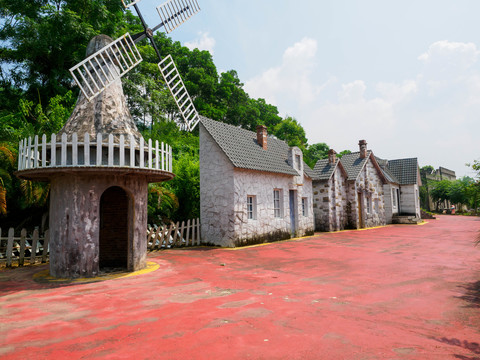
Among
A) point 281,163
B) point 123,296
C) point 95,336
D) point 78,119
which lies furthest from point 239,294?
point 281,163

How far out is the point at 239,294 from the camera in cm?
632

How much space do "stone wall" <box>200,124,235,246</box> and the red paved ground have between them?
448cm

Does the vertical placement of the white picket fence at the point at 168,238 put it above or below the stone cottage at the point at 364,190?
below

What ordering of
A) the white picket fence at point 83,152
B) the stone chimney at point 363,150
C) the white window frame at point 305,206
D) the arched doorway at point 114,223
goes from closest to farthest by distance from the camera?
the white picket fence at point 83,152, the arched doorway at point 114,223, the white window frame at point 305,206, the stone chimney at point 363,150

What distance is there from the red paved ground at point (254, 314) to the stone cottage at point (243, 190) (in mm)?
4656

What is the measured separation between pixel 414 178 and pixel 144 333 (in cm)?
3320

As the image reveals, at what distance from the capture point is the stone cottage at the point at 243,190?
1377 centimetres

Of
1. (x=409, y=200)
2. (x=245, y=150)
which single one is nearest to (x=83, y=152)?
(x=245, y=150)

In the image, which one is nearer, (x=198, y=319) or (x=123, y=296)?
(x=198, y=319)

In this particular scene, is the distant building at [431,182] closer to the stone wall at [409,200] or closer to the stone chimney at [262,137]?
the stone wall at [409,200]

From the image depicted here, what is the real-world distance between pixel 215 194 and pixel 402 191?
25162 mm

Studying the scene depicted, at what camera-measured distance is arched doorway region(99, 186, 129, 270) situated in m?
11.1

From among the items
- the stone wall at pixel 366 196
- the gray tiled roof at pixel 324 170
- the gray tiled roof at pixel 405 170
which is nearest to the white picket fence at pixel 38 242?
the gray tiled roof at pixel 324 170

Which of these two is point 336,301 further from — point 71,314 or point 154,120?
point 154,120
